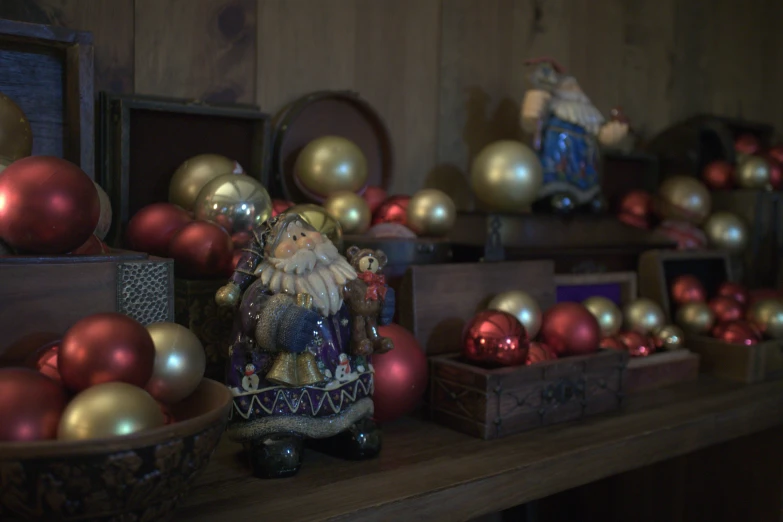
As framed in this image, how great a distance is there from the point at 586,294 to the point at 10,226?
1191 mm

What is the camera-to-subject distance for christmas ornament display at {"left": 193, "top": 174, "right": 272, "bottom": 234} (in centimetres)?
119

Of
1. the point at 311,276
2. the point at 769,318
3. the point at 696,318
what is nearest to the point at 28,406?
the point at 311,276

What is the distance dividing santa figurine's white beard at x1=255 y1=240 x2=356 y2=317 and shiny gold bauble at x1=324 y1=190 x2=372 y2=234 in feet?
1.36

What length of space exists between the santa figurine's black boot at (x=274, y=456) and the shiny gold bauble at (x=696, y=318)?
1052mm

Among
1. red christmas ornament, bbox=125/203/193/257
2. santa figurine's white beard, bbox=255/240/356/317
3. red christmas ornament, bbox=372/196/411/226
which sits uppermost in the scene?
red christmas ornament, bbox=372/196/411/226

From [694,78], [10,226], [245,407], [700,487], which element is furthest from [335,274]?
[694,78]

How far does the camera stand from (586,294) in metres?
1.65

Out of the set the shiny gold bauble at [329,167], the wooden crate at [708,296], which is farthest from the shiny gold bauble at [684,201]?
the shiny gold bauble at [329,167]

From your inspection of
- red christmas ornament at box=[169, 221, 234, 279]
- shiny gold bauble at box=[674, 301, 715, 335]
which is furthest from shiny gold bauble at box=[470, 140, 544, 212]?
red christmas ornament at box=[169, 221, 234, 279]

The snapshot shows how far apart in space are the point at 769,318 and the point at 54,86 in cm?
150

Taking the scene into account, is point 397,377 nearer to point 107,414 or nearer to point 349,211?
point 349,211

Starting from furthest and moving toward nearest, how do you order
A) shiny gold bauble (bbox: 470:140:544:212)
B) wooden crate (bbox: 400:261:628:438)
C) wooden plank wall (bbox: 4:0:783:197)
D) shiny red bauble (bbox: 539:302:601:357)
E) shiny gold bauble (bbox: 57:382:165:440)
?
1. shiny gold bauble (bbox: 470:140:544:212)
2. wooden plank wall (bbox: 4:0:783:197)
3. shiny red bauble (bbox: 539:302:601:357)
4. wooden crate (bbox: 400:261:628:438)
5. shiny gold bauble (bbox: 57:382:165:440)

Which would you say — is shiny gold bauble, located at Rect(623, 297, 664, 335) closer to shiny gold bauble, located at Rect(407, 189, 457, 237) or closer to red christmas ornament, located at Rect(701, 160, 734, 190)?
shiny gold bauble, located at Rect(407, 189, 457, 237)

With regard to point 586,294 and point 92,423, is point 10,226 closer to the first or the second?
point 92,423
